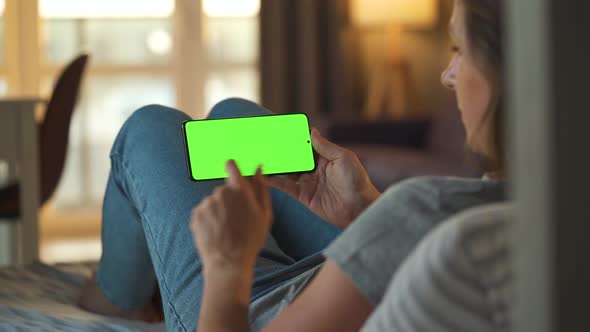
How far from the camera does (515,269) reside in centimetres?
50

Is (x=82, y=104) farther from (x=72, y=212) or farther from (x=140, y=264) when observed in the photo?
(x=140, y=264)

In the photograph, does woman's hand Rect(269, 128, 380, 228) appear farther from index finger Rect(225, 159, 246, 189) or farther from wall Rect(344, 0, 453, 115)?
wall Rect(344, 0, 453, 115)

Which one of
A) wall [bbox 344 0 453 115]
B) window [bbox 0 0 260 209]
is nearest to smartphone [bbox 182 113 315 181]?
window [bbox 0 0 260 209]

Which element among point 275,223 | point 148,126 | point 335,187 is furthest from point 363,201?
point 148,126

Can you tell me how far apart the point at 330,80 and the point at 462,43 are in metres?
3.96

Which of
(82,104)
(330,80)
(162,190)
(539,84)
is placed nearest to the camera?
(539,84)

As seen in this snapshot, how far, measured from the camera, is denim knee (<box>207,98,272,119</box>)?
168cm

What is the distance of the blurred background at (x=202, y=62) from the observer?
454 cm

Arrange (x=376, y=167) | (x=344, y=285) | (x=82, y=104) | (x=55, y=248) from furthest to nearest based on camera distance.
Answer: (x=82, y=104) < (x=55, y=248) < (x=376, y=167) < (x=344, y=285)

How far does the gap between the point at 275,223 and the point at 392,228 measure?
0.78 m

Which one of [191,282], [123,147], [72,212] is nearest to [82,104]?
[72,212]

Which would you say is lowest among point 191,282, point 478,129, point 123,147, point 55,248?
point 55,248

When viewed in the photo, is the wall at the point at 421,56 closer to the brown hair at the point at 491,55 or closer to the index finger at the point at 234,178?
the brown hair at the point at 491,55

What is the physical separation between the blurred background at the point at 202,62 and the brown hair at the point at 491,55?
333 centimetres
